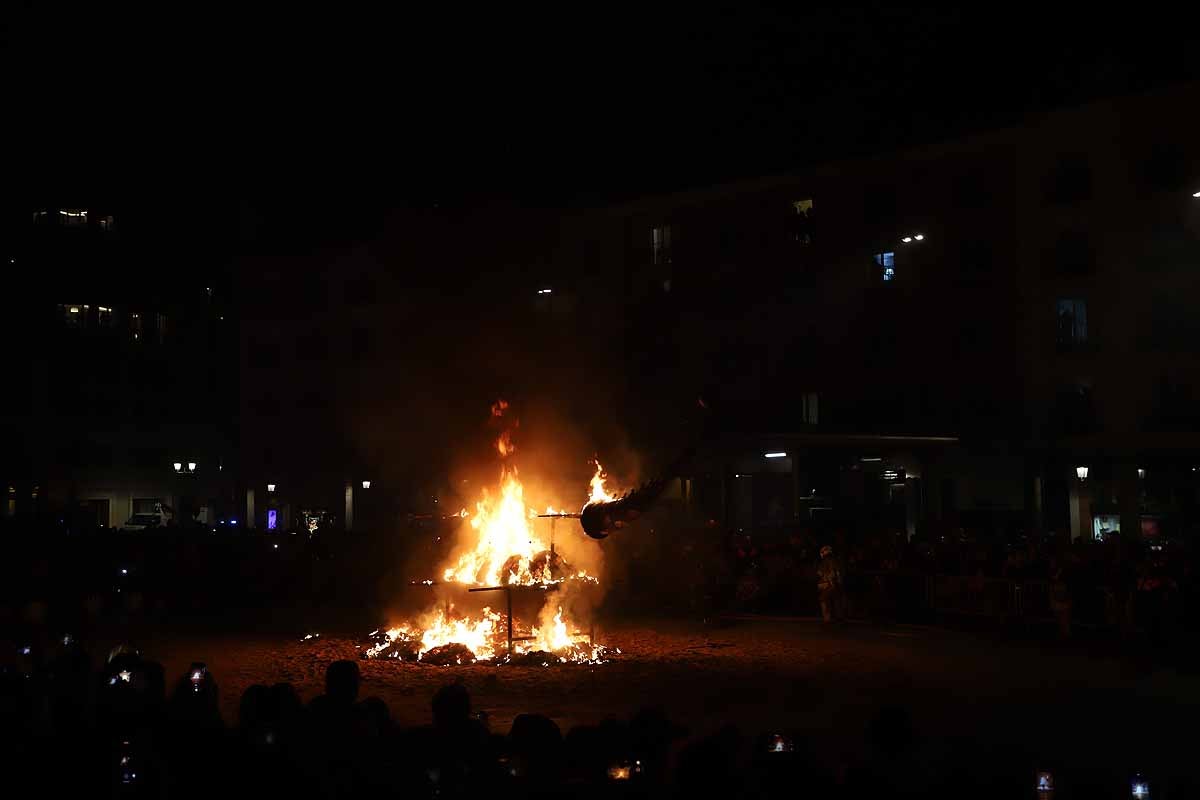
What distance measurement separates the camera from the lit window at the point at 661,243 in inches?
1444

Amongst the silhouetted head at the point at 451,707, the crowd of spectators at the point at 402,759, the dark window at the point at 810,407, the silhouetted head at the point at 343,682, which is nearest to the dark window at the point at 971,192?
the dark window at the point at 810,407

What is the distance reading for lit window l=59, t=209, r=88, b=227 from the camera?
47938 millimetres

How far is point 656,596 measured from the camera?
21062mm

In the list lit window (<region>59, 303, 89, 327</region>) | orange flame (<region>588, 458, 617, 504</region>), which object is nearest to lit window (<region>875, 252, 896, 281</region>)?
orange flame (<region>588, 458, 617, 504</region>)

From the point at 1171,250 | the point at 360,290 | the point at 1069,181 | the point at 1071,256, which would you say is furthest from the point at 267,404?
the point at 1171,250

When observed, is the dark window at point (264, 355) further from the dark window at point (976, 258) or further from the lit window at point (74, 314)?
the dark window at point (976, 258)

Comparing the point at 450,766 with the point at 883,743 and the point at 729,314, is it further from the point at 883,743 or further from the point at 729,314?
the point at 729,314

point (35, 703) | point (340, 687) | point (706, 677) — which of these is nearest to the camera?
point (35, 703)

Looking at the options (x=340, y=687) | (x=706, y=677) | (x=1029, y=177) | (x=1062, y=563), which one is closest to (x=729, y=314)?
(x=1029, y=177)

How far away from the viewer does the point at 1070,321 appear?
31.1m

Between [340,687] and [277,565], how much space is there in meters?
16.6

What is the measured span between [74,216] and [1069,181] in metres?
40.5

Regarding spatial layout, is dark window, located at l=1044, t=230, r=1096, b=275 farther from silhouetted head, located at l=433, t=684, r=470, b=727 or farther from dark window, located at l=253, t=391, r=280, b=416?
dark window, located at l=253, t=391, r=280, b=416

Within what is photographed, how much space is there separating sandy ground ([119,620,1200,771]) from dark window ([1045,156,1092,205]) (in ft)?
57.8
